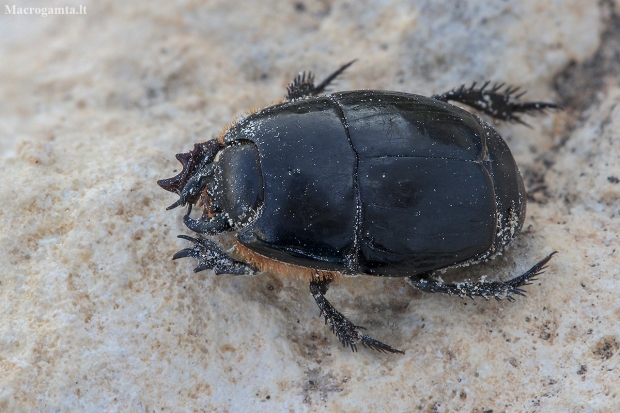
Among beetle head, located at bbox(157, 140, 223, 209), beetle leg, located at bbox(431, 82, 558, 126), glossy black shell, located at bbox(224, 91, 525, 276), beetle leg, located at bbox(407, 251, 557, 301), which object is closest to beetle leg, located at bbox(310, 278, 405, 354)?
glossy black shell, located at bbox(224, 91, 525, 276)

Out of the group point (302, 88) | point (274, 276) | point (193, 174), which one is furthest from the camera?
point (302, 88)

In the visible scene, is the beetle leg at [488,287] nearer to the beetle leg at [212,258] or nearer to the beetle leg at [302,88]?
the beetle leg at [212,258]

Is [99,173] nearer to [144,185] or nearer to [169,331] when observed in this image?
[144,185]

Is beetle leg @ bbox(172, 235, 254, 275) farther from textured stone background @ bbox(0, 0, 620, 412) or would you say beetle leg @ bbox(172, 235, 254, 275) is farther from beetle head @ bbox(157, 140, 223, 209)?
beetle head @ bbox(157, 140, 223, 209)

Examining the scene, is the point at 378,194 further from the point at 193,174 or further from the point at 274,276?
the point at 193,174

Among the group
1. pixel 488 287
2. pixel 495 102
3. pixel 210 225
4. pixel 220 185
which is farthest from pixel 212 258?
pixel 495 102

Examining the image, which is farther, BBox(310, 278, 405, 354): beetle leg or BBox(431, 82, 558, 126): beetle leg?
BBox(431, 82, 558, 126): beetle leg

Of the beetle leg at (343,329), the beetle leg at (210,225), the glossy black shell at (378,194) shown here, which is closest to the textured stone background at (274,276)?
the beetle leg at (343,329)

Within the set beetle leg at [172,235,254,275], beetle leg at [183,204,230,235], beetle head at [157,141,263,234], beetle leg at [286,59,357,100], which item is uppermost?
beetle leg at [286,59,357,100]
